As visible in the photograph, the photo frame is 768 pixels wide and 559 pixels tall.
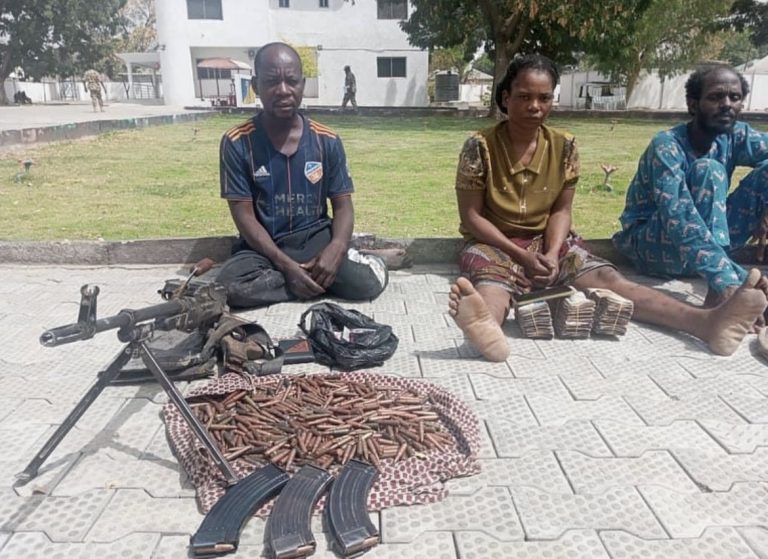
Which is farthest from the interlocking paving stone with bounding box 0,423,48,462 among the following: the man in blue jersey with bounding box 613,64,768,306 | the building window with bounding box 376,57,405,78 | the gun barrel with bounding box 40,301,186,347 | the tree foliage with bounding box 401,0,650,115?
the building window with bounding box 376,57,405,78

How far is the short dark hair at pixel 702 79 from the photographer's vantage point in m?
4.27

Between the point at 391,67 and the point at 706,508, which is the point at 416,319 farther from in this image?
the point at 391,67

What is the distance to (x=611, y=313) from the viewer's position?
3920 millimetres

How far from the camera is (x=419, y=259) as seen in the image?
5.64 meters

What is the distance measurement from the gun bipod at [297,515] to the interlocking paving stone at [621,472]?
3.29 feet

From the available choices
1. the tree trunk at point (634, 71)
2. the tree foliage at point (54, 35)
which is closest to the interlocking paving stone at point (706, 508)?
the tree trunk at point (634, 71)

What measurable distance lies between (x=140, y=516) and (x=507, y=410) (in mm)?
1708

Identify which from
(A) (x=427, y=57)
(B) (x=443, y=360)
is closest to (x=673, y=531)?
(B) (x=443, y=360)

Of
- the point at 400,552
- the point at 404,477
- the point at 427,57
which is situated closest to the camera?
the point at 400,552

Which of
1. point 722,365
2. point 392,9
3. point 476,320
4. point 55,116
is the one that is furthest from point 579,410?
point 392,9

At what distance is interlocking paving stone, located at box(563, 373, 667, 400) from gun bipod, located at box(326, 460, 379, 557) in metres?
1.31

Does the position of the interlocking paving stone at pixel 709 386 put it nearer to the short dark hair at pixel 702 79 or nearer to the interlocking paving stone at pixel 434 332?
the interlocking paving stone at pixel 434 332

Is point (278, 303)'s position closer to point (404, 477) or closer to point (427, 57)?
point (404, 477)

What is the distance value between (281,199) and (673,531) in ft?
10.7
